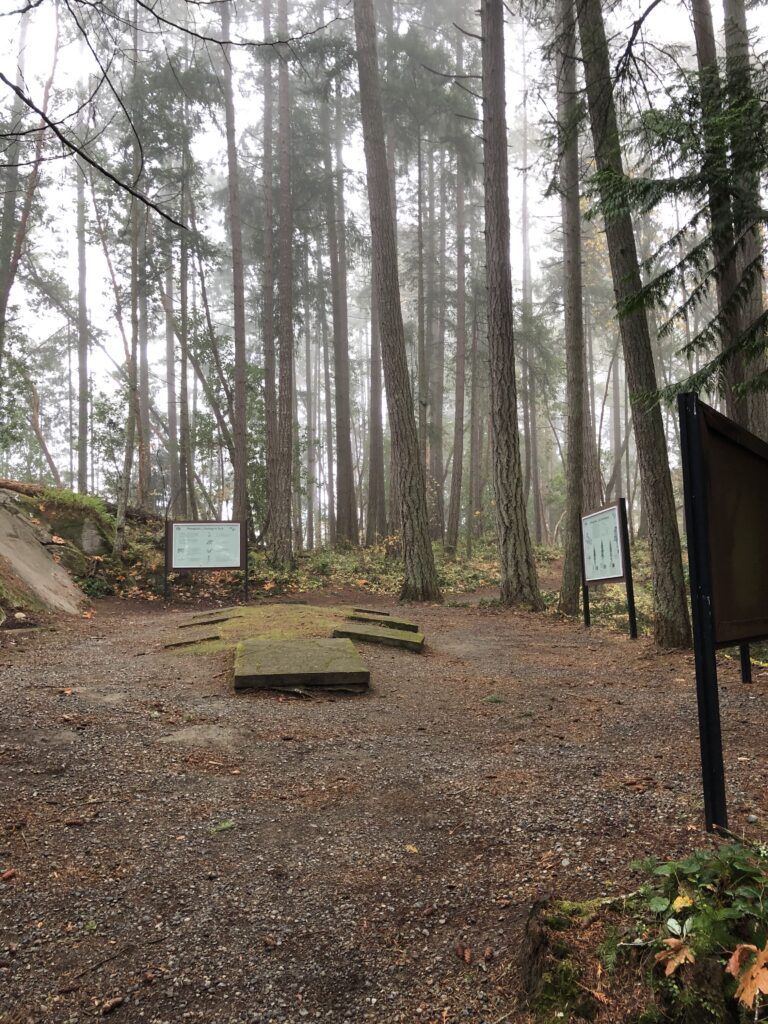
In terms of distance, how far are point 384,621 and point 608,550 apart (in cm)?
301

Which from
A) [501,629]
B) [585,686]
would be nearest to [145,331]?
[501,629]

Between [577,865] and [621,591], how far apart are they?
1436cm

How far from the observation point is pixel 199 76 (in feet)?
55.0

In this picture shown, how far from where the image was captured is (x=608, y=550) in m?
7.97

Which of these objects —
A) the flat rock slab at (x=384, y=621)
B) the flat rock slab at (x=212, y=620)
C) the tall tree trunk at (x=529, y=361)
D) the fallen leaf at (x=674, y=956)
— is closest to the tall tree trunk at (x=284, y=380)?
the flat rock slab at (x=212, y=620)

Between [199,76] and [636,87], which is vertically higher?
[199,76]

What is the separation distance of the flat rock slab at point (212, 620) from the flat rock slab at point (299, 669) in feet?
8.15

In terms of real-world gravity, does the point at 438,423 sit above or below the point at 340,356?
below

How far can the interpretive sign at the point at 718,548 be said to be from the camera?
204 cm

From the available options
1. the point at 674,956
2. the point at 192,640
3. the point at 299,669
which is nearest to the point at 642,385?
the point at 299,669

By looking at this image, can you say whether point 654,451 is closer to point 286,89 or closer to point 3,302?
point 286,89

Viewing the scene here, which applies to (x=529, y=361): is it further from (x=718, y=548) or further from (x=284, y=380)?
(x=718, y=548)

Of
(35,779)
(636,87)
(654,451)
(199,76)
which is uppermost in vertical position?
(199,76)

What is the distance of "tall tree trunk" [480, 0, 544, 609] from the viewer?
10.5 metres
